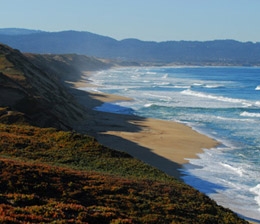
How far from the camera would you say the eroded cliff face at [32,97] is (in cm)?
3216

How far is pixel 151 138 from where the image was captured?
118ft

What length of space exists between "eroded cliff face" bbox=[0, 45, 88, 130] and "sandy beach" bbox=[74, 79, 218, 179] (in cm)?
248

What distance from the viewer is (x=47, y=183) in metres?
13.1

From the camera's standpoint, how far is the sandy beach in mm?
29234

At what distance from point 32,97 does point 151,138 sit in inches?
368

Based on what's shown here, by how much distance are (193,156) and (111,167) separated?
1291 centimetres

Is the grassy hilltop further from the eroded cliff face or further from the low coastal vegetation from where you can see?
the eroded cliff face

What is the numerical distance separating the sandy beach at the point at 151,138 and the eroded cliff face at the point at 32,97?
8.13ft

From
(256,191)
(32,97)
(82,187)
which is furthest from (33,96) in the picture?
(82,187)

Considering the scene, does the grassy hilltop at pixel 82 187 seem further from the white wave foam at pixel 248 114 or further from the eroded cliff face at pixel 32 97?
the white wave foam at pixel 248 114

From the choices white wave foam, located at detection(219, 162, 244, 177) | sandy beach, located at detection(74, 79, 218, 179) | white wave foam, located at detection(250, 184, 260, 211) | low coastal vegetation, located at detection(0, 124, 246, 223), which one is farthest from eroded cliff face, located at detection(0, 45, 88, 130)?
white wave foam, located at detection(250, 184, 260, 211)

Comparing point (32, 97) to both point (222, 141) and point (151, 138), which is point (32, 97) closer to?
point (151, 138)

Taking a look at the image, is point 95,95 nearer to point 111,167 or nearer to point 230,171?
point 230,171

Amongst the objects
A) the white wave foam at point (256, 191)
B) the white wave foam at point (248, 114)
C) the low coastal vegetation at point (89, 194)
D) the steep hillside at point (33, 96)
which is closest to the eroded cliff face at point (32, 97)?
the steep hillside at point (33, 96)
